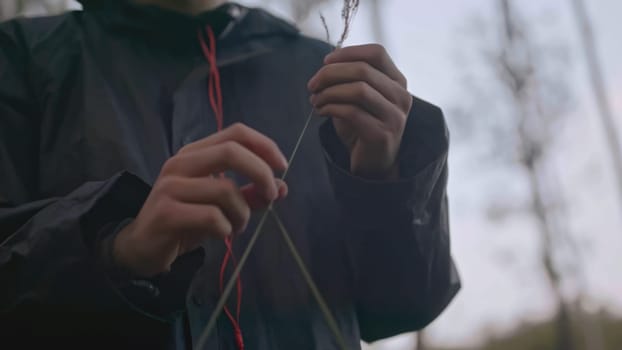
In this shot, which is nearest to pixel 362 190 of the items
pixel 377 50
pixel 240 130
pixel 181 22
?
pixel 377 50

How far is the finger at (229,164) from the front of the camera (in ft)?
1.43

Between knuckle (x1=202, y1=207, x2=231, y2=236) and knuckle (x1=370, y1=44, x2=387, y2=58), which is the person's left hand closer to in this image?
knuckle (x1=370, y1=44, x2=387, y2=58)

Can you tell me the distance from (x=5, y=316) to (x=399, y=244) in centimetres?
47

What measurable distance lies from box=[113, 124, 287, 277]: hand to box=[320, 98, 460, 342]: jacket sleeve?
0.26 metres

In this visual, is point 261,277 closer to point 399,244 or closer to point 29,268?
point 399,244

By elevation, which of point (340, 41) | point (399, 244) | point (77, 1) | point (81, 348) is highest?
point (340, 41)

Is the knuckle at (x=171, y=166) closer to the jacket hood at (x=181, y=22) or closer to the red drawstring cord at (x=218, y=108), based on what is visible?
the red drawstring cord at (x=218, y=108)

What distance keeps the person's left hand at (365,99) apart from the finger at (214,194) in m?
0.19

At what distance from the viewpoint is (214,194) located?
1.44 feet

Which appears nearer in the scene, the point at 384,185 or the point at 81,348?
the point at 81,348

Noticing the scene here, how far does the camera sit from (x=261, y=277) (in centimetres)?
74

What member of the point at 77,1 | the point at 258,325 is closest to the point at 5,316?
the point at 258,325

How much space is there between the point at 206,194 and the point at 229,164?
0.10 feet

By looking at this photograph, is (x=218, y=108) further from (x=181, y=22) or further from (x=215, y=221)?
(x=215, y=221)
